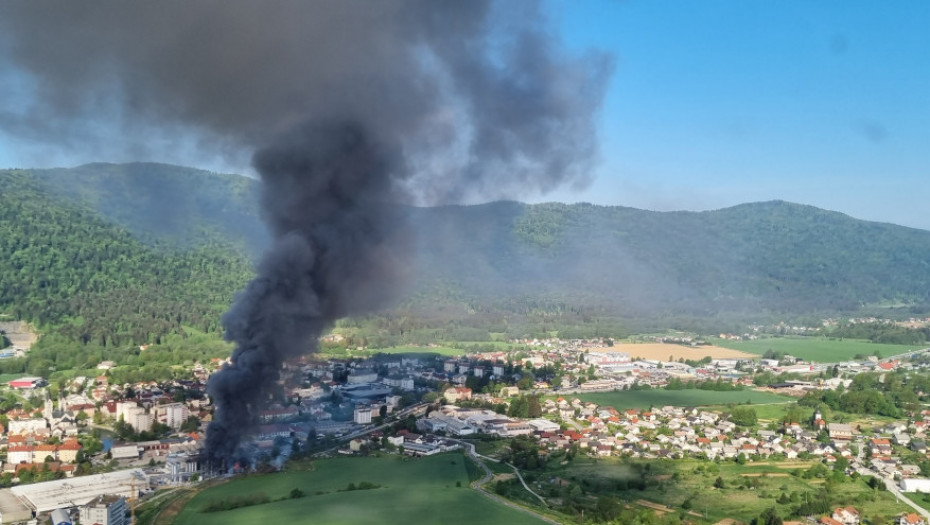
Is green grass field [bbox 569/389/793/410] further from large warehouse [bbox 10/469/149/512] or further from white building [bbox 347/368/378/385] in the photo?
large warehouse [bbox 10/469/149/512]

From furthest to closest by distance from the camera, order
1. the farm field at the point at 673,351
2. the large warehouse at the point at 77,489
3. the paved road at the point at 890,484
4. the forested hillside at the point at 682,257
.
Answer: the forested hillside at the point at 682,257 < the farm field at the point at 673,351 < the paved road at the point at 890,484 < the large warehouse at the point at 77,489

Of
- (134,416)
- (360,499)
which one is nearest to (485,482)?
(360,499)

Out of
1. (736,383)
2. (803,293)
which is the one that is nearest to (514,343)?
(736,383)

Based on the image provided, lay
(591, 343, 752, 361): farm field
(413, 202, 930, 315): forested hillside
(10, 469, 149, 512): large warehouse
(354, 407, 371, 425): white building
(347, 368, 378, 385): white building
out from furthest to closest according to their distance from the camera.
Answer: (413, 202, 930, 315): forested hillside, (591, 343, 752, 361): farm field, (347, 368, 378, 385): white building, (354, 407, 371, 425): white building, (10, 469, 149, 512): large warehouse

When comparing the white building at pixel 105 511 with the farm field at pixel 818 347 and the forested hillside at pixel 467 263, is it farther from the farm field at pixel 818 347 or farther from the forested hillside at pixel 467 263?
the farm field at pixel 818 347

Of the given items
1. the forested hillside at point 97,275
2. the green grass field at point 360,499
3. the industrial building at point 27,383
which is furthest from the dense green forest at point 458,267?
the green grass field at point 360,499

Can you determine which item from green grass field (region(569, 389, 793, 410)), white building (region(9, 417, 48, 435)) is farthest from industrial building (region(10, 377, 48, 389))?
green grass field (region(569, 389, 793, 410))

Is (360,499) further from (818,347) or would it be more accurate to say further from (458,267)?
(458,267)
